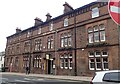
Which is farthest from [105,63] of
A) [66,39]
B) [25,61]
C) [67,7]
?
[25,61]

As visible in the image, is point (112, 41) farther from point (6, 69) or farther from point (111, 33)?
point (6, 69)

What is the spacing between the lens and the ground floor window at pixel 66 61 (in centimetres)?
2652

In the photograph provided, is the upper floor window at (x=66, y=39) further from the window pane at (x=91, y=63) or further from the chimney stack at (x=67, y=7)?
the window pane at (x=91, y=63)

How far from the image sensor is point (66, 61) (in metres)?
27.2

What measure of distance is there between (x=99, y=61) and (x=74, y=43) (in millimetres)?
5508

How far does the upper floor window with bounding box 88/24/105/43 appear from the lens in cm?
2253

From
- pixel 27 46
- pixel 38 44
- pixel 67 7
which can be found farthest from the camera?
pixel 27 46

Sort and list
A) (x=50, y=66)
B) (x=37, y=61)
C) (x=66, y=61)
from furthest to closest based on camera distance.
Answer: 1. (x=37, y=61)
2. (x=50, y=66)
3. (x=66, y=61)

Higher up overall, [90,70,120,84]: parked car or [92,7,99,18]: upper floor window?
[92,7,99,18]: upper floor window

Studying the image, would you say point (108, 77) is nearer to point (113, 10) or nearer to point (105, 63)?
point (113, 10)

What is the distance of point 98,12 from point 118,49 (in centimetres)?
630

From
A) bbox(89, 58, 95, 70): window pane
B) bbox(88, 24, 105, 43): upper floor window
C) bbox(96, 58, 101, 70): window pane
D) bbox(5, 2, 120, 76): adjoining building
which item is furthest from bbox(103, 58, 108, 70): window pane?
bbox(88, 24, 105, 43): upper floor window

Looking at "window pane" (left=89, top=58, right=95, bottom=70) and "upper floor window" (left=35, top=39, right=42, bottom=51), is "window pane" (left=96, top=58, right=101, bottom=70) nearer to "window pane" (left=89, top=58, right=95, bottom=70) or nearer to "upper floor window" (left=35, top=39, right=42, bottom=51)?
"window pane" (left=89, top=58, right=95, bottom=70)

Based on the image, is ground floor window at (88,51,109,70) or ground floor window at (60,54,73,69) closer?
ground floor window at (88,51,109,70)
